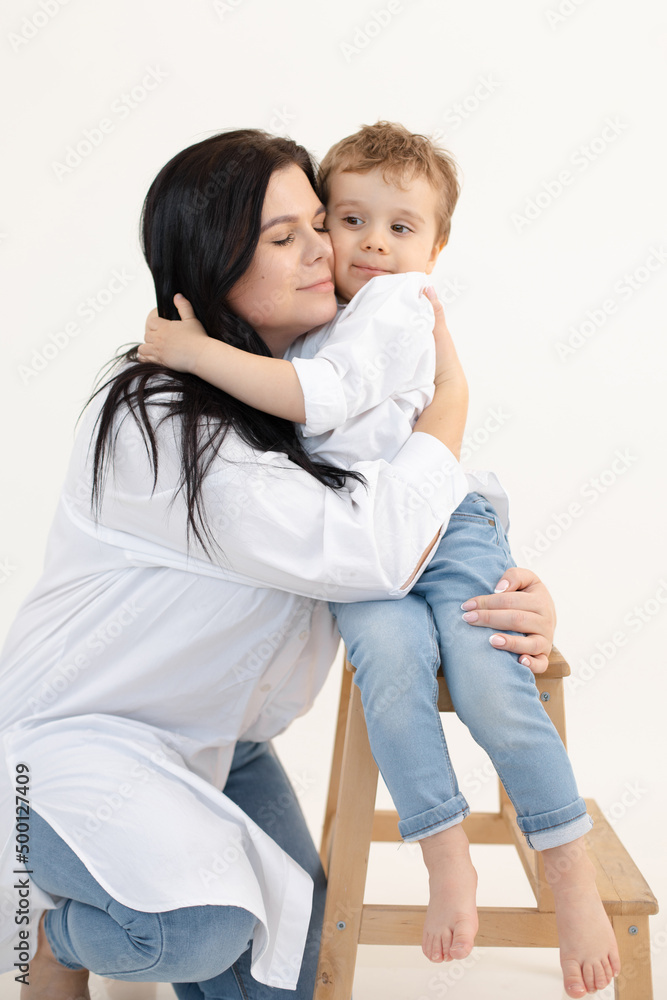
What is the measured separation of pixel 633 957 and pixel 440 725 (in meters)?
0.48

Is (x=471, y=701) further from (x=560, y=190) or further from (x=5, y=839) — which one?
(x=560, y=190)

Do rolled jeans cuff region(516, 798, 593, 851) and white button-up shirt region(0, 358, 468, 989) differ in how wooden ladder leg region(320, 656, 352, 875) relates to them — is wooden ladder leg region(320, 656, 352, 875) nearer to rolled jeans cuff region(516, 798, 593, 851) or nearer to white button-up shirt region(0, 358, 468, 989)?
white button-up shirt region(0, 358, 468, 989)

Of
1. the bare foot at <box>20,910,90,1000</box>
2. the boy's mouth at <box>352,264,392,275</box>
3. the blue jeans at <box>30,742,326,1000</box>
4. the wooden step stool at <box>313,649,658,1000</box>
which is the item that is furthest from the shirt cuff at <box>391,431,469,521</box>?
the bare foot at <box>20,910,90,1000</box>

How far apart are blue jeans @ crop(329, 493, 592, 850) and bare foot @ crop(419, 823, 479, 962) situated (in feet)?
0.10

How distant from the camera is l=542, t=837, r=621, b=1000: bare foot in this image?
1.17 meters

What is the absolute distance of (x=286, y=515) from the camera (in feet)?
4.00

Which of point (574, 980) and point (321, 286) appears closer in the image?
point (574, 980)

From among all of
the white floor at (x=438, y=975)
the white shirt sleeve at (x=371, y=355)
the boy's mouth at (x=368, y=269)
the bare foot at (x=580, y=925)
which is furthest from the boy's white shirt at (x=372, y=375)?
the white floor at (x=438, y=975)

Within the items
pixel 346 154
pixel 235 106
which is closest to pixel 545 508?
pixel 346 154

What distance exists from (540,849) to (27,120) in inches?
99.8

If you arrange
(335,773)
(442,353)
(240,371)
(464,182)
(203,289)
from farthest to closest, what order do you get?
(464,182)
(335,773)
(442,353)
(203,289)
(240,371)

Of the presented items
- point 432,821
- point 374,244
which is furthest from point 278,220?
point 432,821

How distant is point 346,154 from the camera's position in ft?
5.38

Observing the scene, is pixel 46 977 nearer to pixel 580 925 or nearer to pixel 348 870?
pixel 348 870
